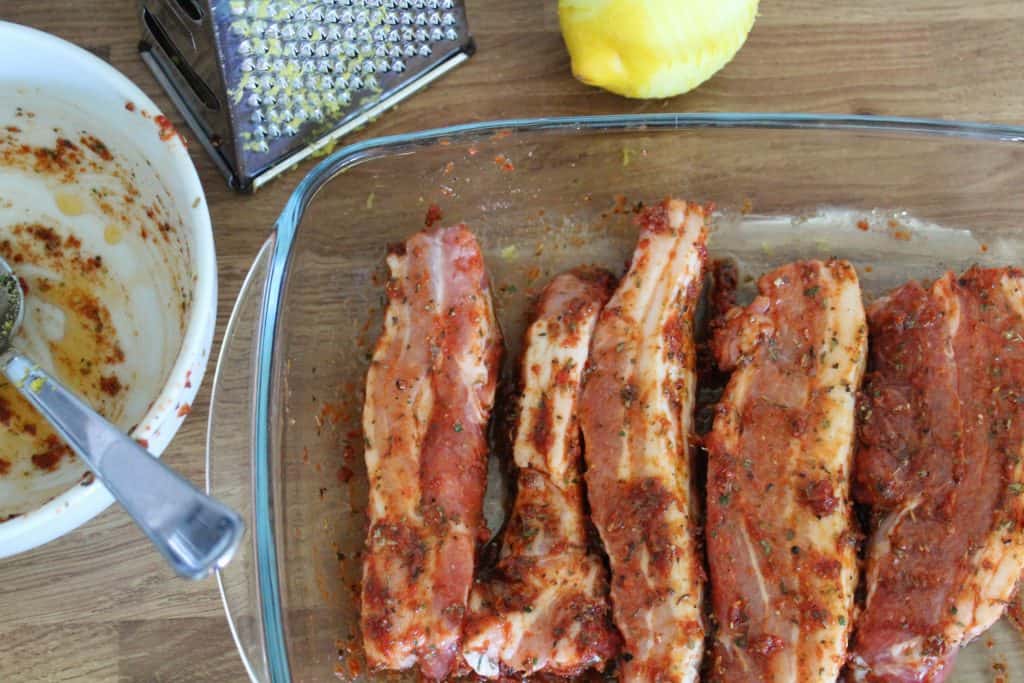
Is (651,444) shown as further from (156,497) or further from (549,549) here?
(156,497)

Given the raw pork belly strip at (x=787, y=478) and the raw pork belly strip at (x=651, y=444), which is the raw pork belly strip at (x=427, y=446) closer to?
the raw pork belly strip at (x=651, y=444)

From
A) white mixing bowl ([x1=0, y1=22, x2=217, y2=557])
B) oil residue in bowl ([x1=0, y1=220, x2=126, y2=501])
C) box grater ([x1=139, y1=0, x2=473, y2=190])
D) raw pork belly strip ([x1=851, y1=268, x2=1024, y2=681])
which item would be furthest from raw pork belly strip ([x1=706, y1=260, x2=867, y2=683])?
oil residue in bowl ([x1=0, y1=220, x2=126, y2=501])

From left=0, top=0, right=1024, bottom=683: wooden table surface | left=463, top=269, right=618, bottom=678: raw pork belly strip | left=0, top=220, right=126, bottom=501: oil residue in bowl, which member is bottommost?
left=463, top=269, right=618, bottom=678: raw pork belly strip

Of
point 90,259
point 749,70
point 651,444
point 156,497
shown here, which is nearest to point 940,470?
point 651,444

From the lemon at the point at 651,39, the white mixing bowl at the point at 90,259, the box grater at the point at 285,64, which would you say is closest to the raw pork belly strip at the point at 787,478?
the lemon at the point at 651,39

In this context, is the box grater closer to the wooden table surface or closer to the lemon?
the wooden table surface

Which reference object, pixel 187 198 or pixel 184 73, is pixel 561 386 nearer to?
pixel 187 198
